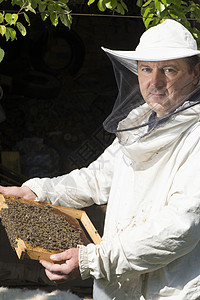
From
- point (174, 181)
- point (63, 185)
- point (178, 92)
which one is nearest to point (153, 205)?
point (174, 181)

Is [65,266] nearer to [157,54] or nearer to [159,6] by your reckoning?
[157,54]

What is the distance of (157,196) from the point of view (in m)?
2.26

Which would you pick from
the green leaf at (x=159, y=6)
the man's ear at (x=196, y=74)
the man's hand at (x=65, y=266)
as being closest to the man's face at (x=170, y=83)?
the man's ear at (x=196, y=74)

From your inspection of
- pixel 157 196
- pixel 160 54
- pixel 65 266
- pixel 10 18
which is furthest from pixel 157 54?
pixel 10 18

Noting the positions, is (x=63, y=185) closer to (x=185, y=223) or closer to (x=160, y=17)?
(x=185, y=223)

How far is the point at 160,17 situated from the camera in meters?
3.33

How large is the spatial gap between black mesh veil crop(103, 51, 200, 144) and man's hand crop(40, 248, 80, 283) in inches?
22.4

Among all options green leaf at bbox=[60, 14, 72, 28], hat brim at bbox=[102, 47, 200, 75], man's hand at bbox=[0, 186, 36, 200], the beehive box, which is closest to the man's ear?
hat brim at bbox=[102, 47, 200, 75]

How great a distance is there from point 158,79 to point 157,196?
51cm

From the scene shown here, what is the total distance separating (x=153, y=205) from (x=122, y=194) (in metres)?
0.22

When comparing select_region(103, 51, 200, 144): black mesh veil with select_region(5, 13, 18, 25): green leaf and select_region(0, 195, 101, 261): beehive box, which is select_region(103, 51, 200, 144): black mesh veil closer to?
select_region(0, 195, 101, 261): beehive box

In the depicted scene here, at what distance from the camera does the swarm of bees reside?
2.42m

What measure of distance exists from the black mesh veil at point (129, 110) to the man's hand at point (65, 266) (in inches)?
22.4

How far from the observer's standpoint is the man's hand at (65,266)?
7.20 feet
